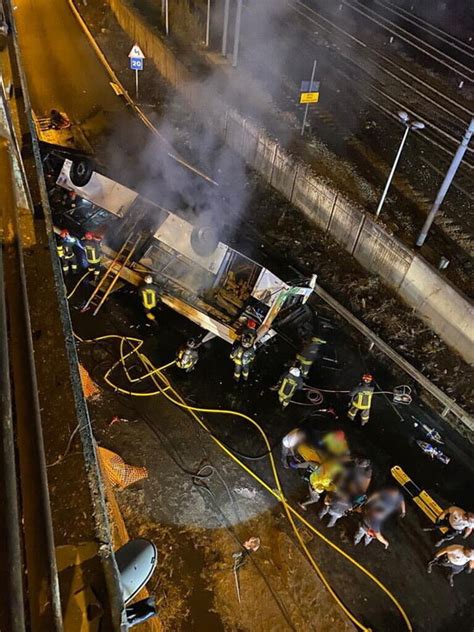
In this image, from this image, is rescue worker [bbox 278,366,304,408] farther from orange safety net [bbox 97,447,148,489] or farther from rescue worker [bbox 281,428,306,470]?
orange safety net [bbox 97,447,148,489]

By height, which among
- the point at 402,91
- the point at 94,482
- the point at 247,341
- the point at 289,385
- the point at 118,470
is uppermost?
the point at 402,91

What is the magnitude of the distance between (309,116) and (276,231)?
13.4ft

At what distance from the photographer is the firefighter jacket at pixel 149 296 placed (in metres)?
9.77

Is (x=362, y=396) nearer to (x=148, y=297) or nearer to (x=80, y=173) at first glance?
(x=148, y=297)

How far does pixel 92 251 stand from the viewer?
9.90 m

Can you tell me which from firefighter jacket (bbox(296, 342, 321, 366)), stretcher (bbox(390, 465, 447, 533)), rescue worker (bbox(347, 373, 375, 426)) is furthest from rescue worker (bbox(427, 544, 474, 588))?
firefighter jacket (bbox(296, 342, 321, 366))

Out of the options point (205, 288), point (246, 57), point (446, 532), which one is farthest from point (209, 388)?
point (246, 57)

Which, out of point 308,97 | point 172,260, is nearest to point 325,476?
point 172,260

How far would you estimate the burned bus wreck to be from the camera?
9.71 meters

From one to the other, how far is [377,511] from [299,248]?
6.55 meters

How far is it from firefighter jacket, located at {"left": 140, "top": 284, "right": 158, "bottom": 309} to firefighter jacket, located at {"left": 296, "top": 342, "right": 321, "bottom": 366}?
3.03 metres

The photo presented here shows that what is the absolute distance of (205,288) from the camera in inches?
401

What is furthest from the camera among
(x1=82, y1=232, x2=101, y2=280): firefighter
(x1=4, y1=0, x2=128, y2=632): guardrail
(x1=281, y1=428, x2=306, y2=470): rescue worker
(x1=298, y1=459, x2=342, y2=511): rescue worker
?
(x1=82, y1=232, x2=101, y2=280): firefighter

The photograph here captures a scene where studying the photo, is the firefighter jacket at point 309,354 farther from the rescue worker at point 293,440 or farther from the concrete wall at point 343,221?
the concrete wall at point 343,221
